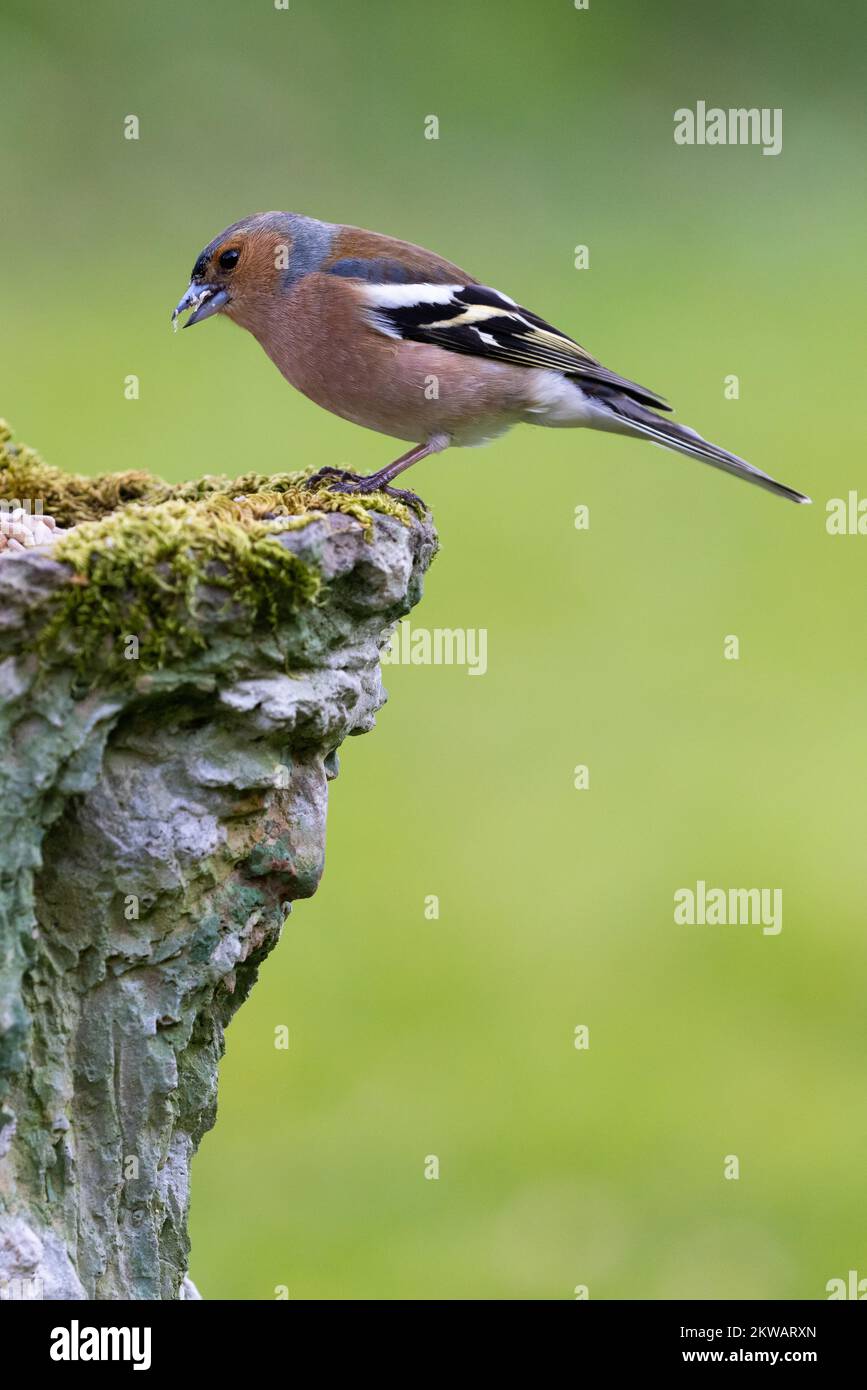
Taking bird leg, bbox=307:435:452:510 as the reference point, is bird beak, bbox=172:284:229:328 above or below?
above

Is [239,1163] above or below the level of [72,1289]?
above

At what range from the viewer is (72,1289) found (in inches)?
92.5

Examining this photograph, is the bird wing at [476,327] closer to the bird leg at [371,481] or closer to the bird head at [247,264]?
the bird head at [247,264]

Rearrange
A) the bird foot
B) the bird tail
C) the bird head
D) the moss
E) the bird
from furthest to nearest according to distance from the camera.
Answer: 1. the bird tail
2. the bird head
3. the bird
4. the bird foot
5. the moss

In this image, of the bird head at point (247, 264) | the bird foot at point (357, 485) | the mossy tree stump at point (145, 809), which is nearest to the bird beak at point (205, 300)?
the bird head at point (247, 264)

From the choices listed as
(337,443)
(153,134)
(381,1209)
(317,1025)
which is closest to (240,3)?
(153,134)

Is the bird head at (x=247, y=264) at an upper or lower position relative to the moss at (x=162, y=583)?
upper

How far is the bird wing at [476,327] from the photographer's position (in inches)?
147

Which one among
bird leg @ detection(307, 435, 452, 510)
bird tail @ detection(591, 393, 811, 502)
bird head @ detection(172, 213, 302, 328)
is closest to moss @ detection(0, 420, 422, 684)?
bird leg @ detection(307, 435, 452, 510)

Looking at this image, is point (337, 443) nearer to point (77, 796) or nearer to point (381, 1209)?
point (381, 1209)

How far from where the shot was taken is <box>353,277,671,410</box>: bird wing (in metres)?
3.74

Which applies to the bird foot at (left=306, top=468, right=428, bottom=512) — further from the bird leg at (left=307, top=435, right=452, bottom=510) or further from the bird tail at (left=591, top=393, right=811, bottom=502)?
the bird tail at (left=591, top=393, right=811, bottom=502)

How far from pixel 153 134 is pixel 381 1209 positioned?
854 cm

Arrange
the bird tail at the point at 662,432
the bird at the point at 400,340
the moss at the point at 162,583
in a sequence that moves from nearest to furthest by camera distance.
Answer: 1. the moss at the point at 162,583
2. the bird at the point at 400,340
3. the bird tail at the point at 662,432
